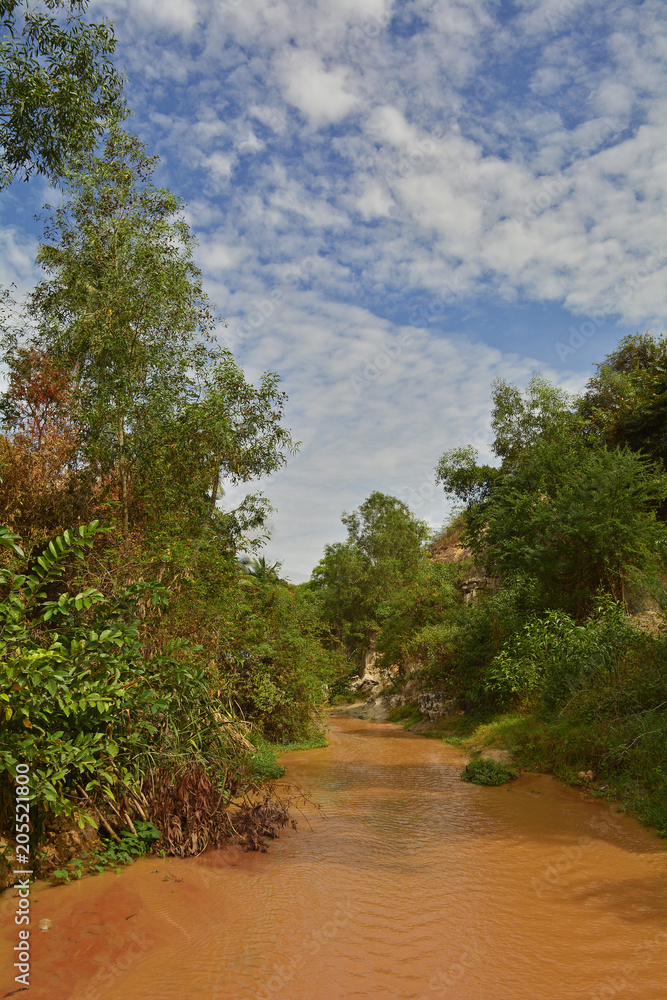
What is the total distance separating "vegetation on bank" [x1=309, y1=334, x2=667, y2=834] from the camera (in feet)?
30.8

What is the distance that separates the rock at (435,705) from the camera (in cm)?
1952

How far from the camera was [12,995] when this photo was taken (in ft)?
12.2

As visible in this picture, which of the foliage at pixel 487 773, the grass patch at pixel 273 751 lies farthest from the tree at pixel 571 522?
the grass patch at pixel 273 751

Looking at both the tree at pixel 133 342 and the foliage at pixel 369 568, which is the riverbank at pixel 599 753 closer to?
the tree at pixel 133 342

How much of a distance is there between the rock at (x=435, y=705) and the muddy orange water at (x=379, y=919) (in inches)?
457

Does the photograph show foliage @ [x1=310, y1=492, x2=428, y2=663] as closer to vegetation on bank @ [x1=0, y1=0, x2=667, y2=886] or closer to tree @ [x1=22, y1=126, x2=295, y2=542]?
vegetation on bank @ [x1=0, y1=0, x2=667, y2=886]

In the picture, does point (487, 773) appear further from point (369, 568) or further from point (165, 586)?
point (369, 568)

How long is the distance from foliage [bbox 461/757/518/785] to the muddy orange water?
263 centimetres

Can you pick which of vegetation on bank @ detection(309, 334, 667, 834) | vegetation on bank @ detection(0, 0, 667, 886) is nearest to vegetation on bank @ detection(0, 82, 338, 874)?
vegetation on bank @ detection(0, 0, 667, 886)

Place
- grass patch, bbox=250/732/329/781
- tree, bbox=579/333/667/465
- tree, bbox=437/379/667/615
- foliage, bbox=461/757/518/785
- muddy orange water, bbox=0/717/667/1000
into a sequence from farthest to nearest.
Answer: tree, bbox=579/333/667/465
tree, bbox=437/379/667/615
grass patch, bbox=250/732/329/781
foliage, bbox=461/757/518/785
muddy orange water, bbox=0/717/667/1000

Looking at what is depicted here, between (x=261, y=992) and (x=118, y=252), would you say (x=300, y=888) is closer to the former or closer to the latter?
(x=261, y=992)

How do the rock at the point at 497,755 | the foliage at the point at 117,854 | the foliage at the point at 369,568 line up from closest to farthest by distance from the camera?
the foliage at the point at 117,854, the rock at the point at 497,755, the foliage at the point at 369,568

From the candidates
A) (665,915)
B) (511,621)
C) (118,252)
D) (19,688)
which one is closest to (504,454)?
(511,621)

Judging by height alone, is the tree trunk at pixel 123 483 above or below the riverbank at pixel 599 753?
above
